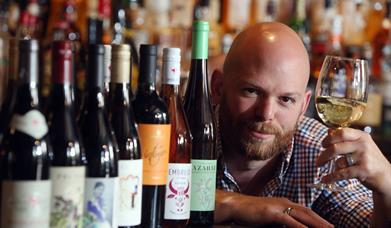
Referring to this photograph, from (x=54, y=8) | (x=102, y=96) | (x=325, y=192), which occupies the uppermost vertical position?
(x=54, y=8)

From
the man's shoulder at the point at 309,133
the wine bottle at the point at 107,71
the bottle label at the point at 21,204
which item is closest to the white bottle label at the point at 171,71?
the wine bottle at the point at 107,71

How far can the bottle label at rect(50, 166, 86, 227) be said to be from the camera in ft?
3.49

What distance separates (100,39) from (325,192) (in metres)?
1.39

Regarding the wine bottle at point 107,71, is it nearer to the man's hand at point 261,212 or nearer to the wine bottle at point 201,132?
the wine bottle at point 201,132

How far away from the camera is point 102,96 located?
1.21 meters

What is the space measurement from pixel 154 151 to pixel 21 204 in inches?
12.0

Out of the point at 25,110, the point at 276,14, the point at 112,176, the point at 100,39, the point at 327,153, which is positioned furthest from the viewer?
the point at 276,14

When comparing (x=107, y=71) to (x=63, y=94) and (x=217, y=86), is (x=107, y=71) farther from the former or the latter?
(x=217, y=86)

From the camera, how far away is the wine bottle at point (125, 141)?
121cm

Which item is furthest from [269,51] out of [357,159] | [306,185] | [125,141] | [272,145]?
[125,141]

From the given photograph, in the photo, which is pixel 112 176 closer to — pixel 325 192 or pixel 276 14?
pixel 325 192

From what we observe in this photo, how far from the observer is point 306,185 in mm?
1986

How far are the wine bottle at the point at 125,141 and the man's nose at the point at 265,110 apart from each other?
2.01 ft

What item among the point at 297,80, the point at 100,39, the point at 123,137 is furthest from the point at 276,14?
the point at 123,137
